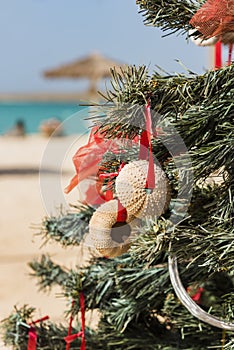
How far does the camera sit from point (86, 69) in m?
11.8

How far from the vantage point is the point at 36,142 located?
473 inches

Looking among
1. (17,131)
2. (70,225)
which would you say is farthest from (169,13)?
(17,131)

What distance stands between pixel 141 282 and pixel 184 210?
278mm

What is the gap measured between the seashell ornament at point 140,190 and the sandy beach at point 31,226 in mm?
87

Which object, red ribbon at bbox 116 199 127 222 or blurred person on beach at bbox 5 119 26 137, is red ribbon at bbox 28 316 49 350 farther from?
blurred person on beach at bbox 5 119 26 137

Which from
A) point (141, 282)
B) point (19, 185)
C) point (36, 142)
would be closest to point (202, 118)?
point (141, 282)

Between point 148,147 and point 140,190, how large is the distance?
0.21 ft

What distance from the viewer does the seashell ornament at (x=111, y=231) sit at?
813 mm

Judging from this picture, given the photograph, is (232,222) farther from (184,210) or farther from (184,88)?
(184,88)

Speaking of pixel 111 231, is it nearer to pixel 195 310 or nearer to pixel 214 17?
pixel 195 310

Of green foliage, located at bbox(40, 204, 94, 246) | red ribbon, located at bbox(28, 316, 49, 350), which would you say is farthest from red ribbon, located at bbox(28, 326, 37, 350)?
green foliage, located at bbox(40, 204, 94, 246)

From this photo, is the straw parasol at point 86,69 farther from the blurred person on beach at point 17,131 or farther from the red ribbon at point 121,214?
the red ribbon at point 121,214

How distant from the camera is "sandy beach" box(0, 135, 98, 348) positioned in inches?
32.8

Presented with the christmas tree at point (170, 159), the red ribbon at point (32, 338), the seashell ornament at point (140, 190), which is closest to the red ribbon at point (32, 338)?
the red ribbon at point (32, 338)
